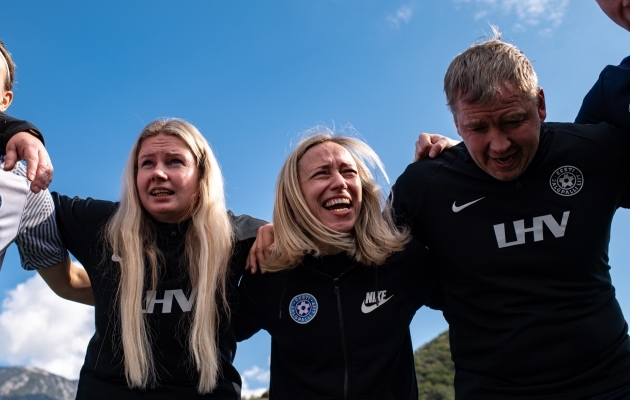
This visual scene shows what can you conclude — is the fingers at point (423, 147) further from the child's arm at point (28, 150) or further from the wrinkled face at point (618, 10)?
the child's arm at point (28, 150)

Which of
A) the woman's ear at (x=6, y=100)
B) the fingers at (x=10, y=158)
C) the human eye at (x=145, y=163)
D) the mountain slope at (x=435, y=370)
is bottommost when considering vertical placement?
the fingers at (x=10, y=158)

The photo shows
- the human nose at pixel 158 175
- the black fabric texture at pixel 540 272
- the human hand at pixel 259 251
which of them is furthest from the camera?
the human nose at pixel 158 175

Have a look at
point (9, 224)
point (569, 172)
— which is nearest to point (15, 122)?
point (9, 224)

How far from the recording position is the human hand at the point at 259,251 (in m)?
4.55

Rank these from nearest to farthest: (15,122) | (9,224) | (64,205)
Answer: (9,224) < (15,122) < (64,205)

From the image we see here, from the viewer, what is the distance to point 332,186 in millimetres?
4617

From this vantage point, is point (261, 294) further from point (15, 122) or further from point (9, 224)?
point (15, 122)

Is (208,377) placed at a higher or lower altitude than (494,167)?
lower

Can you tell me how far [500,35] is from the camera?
447cm

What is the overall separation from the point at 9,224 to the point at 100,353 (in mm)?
1158

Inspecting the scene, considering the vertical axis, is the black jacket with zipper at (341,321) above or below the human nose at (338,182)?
below

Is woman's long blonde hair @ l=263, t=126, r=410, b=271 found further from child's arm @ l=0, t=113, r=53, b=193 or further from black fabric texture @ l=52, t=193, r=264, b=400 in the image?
child's arm @ l=0, t=113, r=53, b=193

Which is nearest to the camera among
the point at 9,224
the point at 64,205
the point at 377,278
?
the point at 9,224

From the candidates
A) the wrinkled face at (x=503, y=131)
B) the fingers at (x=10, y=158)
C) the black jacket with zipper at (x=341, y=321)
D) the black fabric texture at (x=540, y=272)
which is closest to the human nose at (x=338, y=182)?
the black jacket with zipper at (x=341, y=321)
